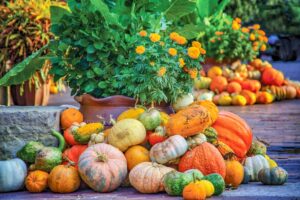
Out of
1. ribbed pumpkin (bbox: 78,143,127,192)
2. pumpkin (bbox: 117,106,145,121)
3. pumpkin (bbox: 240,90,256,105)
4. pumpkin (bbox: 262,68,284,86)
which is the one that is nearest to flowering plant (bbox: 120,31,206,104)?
pumpkin (bbox: 117,106,145,121)

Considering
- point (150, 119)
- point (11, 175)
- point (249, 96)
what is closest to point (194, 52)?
point (150, 119)

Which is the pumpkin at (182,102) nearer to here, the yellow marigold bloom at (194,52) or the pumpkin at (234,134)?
the yellow marigold bloom at (194,52)

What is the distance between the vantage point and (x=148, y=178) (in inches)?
198

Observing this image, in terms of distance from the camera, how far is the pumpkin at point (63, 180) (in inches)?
203

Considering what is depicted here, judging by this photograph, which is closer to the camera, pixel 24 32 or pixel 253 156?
pixel 253 156

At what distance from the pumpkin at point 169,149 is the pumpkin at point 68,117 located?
92cm

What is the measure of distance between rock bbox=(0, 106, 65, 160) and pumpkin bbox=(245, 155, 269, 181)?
148 centimetres

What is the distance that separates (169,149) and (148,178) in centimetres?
31

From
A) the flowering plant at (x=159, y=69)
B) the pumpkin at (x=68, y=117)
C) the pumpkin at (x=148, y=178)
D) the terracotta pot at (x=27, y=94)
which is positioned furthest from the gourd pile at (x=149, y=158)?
the terracotta pot at (x=27, y=94)

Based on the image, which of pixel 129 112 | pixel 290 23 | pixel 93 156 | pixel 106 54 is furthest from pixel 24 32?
pixel 290 23

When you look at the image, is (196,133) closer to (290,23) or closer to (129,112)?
(129,112)

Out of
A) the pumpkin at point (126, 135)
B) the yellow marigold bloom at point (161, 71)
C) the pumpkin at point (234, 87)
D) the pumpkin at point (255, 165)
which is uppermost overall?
the yellow marigold bloom at point (161, 71)

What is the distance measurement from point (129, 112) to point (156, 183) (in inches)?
36.8

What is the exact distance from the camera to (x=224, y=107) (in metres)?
11.3
